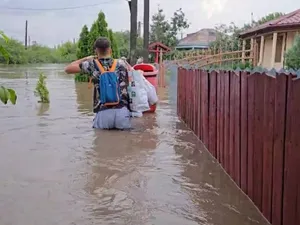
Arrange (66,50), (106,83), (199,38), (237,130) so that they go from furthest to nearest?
(66,50)
(199,38)
(106,83)
(237,130)

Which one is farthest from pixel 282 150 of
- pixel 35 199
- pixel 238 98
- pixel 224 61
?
pixel 224 61

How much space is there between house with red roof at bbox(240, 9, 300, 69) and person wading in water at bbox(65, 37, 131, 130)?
12.8 m

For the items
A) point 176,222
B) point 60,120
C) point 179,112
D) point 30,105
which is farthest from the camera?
point 30,105

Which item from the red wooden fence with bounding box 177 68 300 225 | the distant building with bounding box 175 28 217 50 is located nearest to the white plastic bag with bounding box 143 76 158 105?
the red wooden fence with bounding box 177 68 300 225

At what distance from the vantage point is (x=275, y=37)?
22.0m

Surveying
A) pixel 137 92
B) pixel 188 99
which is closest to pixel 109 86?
pixel 137 92

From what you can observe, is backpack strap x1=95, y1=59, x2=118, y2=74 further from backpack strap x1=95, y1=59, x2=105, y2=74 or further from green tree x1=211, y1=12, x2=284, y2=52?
green tree x1=211, y1=12, x2=284, y2=52

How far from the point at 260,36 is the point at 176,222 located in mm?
22477

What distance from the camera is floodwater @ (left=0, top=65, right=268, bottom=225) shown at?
371 cm

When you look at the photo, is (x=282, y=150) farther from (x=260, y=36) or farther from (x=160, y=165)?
(x=260, y=36)

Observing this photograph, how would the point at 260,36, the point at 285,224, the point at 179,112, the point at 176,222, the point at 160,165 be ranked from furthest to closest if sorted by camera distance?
the point at 260,36
the point at 179,112
the point at 160,165
the point at 176,222
the point at 285,224

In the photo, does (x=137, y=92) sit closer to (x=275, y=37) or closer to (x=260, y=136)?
(x=260, y=136)

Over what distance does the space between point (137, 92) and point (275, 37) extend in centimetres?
1530

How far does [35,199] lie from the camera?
13.3ft
